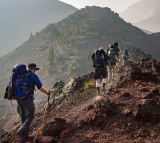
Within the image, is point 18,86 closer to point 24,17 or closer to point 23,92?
point 23,92

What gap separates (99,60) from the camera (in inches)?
182

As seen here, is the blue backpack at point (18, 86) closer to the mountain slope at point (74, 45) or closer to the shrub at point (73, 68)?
the mountain slope at point (74, 45)

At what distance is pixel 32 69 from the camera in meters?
3.06

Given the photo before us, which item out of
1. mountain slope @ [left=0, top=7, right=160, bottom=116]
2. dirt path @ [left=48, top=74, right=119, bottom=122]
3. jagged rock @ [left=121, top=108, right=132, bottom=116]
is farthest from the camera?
mountain slope @ [left=0, top=7, right=160, bottom=116]

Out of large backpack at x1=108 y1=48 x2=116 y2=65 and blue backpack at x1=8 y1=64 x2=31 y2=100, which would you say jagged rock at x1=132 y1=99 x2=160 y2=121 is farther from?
large backpack at x1=108 y1=48 x2=116 y2=65

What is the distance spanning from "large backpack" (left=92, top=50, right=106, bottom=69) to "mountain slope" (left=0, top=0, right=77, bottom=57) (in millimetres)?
Answer: 121348

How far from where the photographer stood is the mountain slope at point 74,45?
131ft

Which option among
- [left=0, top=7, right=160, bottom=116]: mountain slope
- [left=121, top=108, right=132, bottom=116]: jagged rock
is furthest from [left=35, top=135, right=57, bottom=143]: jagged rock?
[left=0, top=7, right=160, bottom=116]: mountain slope

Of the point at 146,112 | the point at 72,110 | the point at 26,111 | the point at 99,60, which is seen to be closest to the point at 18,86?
the point at 26,111

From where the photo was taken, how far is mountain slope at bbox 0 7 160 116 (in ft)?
131

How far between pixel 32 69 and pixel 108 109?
2025 millimetres

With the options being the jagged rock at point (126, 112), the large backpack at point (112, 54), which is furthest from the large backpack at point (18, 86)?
the large backpack at point (112, 54)

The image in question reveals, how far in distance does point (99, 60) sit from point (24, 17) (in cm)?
16652

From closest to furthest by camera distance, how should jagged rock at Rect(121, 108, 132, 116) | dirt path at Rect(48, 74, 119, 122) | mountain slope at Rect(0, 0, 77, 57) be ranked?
jagged rock at Rect(121, 108, 132, 116) < dirt path at Rect(48, 74, 119, 122) < mountain slope at Rect(0, 0, 77, 57)
